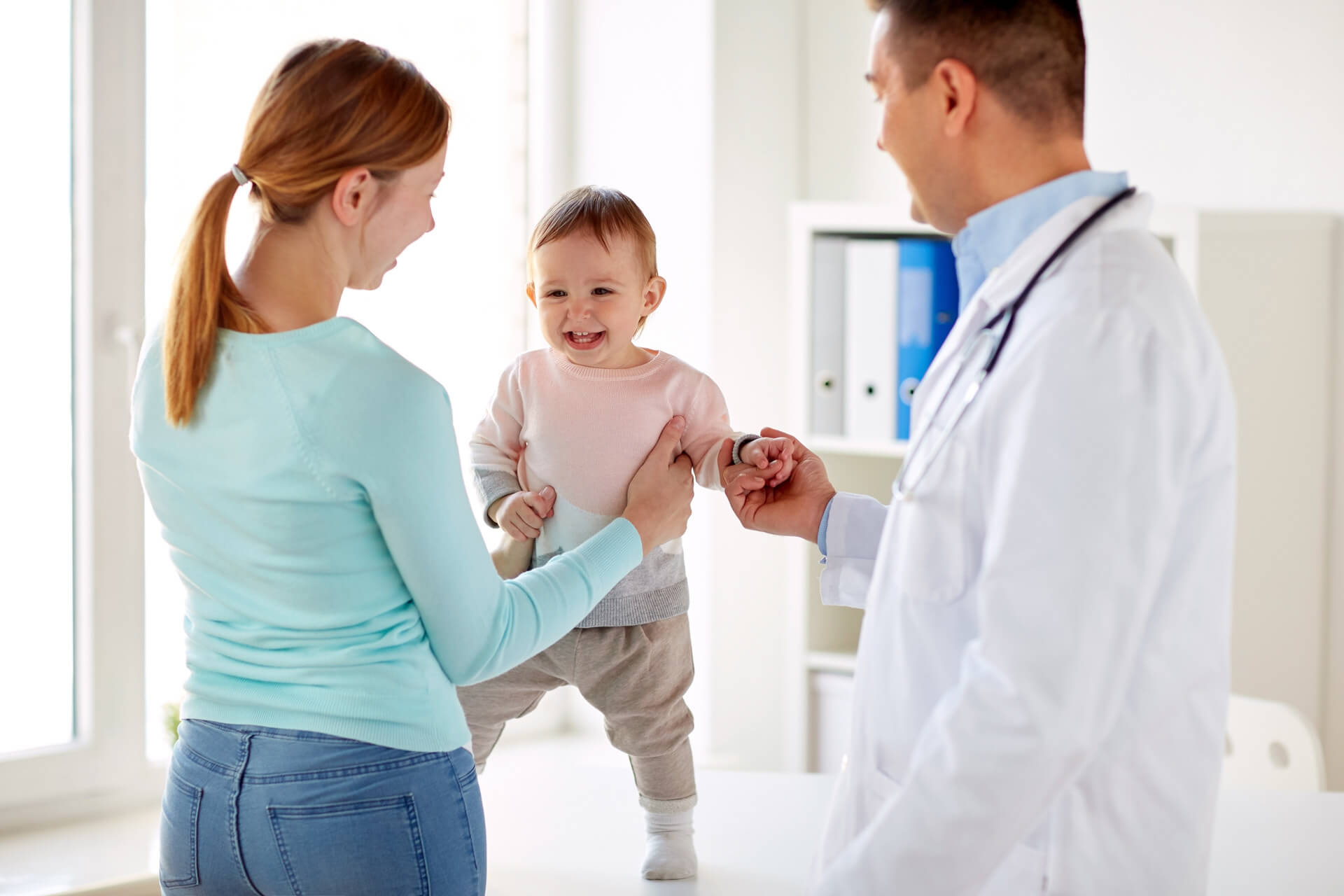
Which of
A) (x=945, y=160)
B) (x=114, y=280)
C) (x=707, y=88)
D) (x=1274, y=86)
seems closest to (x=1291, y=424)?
(x=1274, y=86)

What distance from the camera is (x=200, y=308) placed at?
3.45 feet

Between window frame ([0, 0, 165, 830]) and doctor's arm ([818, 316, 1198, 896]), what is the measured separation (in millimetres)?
1914

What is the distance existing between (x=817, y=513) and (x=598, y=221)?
0.47 metres

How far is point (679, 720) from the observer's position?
62.4 inches

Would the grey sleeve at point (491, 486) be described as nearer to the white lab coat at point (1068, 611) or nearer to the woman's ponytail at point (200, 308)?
the woman's ponytail at point (200, 308)

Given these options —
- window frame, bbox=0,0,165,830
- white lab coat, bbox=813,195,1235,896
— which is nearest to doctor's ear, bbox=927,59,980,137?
white lab coat, bbox=813,195,1235,896

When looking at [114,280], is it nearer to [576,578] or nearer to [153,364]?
[153,364]

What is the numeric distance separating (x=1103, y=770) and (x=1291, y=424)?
183cm

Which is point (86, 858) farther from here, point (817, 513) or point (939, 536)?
point (939, 536)

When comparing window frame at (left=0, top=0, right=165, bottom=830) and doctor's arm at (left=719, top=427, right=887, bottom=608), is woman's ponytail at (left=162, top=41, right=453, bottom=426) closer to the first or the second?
doctor's arm at (left=719, top=427, right=887, bottom=608)

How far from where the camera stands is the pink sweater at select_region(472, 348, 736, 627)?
4.99ft

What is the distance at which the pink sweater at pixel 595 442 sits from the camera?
152 centimetres

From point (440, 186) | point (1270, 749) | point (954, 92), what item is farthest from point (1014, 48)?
point (440, 186)

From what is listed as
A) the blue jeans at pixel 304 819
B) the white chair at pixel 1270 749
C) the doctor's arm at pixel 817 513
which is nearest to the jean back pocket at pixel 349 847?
the blue jeans at pixel 304 819
